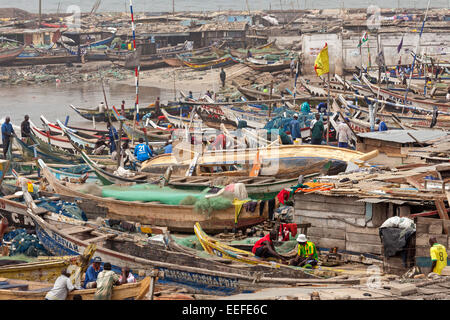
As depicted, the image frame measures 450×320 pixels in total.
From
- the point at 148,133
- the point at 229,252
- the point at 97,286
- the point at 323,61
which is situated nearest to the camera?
the point at 97,286

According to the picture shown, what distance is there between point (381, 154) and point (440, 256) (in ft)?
19.2

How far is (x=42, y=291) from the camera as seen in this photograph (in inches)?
376

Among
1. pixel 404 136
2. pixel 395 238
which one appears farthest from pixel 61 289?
pixel 404 136

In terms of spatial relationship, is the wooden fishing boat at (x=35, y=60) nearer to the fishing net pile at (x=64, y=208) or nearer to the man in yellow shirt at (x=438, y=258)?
the fishing net pile at (x=64, y=208)

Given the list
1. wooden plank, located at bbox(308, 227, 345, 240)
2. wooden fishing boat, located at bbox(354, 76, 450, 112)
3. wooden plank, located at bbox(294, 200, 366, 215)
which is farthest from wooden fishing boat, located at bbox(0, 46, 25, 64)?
wooden plank, located at bbox(308, 227, 345, 240)

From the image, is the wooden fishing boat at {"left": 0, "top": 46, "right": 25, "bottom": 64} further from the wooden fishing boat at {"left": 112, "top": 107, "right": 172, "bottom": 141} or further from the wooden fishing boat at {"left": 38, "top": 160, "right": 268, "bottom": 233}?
the wooden fishing boat at {"left": 38, "top": 160, "right": 268, "bottom": 233}

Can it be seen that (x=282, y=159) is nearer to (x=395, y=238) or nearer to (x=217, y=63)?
(x=395, y=238)

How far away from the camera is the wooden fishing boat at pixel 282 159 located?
15.4m

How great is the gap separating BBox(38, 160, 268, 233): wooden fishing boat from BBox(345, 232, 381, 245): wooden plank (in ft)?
9.32

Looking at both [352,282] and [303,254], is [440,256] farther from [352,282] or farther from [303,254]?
[303,254]

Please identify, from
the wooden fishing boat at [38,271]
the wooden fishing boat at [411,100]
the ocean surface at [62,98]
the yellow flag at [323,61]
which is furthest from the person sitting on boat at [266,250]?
the ocean surface at [62,98]

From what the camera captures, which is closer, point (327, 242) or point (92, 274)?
point (92, 274)

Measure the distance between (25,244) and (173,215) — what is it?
310 cm

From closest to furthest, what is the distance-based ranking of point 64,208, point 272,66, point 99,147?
point 64,208
point 99,147
point 272,66
